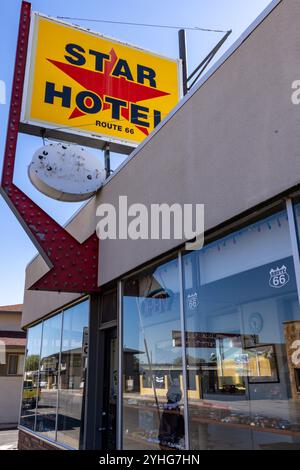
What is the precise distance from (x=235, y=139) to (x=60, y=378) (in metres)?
6.31

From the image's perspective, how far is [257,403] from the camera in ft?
13.5

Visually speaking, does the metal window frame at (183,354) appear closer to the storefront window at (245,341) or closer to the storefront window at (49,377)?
the storefront window at (245,341)

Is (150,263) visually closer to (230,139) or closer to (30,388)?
(230,139)

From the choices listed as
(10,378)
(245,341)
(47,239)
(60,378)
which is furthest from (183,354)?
(10,378)

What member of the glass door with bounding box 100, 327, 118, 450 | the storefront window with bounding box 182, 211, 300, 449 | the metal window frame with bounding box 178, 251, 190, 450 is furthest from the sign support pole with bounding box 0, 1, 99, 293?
the storefront window with bounding box 182, 211, 300, 449

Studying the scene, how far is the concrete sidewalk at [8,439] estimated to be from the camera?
1484 centimetres

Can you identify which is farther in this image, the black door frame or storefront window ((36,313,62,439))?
storefront window ((36,313,62,439))

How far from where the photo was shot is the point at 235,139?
410cm

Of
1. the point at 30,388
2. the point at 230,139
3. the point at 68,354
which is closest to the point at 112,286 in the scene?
the point at 68,354

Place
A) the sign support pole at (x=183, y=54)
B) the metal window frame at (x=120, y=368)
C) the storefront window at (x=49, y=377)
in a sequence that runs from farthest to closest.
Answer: the sign support pole at (x=183, y=54), the storefront window at (x=49, y=377), the metal window frame at (x=120, y=368)

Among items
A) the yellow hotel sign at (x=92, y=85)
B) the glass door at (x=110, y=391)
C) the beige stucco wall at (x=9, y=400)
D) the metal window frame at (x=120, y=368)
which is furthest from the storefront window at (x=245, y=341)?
the beige stucco wall at (x=9, y=400)

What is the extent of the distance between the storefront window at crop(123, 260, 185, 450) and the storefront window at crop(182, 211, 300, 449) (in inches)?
12.7

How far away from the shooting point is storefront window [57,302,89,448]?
7.14 metres

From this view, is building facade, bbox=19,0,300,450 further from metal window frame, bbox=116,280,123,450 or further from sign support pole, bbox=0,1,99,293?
sign support pole, bbox=0,1,99,293
